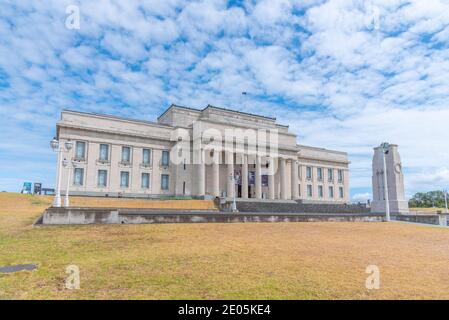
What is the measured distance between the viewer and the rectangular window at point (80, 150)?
144 feet

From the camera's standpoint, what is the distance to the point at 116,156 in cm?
4684

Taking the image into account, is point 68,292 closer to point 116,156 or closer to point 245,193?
point 116,156

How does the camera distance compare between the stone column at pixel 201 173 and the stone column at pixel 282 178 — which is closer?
the stone column at pixel 201 173

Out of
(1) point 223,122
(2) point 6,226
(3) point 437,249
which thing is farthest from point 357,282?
(1) point 223,122

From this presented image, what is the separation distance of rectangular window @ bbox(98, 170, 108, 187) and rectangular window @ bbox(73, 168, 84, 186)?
239cm

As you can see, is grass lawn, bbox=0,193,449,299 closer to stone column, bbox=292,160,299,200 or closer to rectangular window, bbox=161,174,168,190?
rectangular window, bbox=161,174,168,190

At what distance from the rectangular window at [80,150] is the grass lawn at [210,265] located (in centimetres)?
3140

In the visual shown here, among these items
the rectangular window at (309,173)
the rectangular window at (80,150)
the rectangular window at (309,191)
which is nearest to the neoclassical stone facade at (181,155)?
the rectangular window at (80,150)

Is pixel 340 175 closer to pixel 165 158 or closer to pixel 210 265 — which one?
pixel 165 158

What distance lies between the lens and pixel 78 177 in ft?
144

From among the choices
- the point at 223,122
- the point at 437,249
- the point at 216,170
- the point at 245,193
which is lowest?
the point at 437,249

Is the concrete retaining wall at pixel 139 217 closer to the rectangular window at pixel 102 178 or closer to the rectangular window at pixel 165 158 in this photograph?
the rectangular window at pixel 102 178

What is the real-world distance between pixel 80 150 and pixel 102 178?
5201mm
